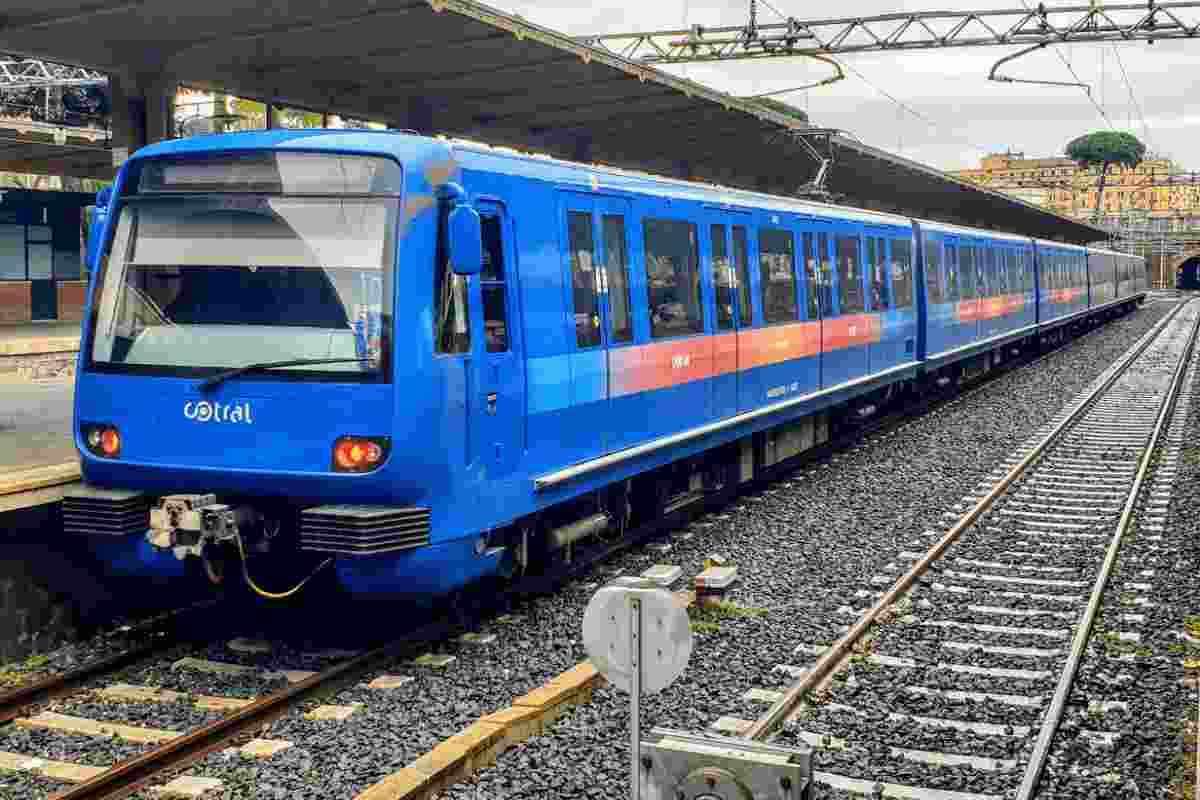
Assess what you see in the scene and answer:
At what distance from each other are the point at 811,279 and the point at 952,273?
8.39 m

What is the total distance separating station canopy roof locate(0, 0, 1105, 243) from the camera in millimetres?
10602

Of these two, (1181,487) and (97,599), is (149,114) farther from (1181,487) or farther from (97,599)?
(1181,487)

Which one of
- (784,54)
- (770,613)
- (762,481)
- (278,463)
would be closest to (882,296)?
(762,481)

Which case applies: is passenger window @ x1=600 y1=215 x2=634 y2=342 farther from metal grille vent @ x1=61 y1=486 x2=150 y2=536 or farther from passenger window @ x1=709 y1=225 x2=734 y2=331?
metal grille vent @ x1=61 y1=486 x2=150 y2=536

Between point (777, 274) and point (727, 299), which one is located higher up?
point (777, 274)

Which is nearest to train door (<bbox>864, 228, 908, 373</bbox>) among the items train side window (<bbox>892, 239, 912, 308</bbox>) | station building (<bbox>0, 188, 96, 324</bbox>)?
train side window (<bbox>892, 239, 912, 308</bbox>)

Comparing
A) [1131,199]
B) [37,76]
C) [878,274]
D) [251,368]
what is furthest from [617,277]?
[1131,199]

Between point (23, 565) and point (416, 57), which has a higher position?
point (416, 57)

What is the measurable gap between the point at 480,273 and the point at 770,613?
9.54 ft

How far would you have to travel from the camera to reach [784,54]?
893 inches

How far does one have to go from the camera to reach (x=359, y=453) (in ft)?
24.3

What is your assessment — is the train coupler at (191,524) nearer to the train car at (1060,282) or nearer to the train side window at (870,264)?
the train side window at (870,264)

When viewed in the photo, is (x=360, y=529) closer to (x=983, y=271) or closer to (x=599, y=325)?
(x=599, y=325)

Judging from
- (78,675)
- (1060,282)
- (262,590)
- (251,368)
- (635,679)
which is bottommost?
(78,675)
